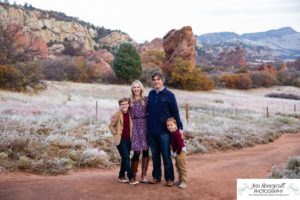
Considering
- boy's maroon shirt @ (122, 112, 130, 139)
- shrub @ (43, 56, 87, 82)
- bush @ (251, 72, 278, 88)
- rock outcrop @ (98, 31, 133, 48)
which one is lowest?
boy's maroon shirt @ (122, 112, 130, 139)

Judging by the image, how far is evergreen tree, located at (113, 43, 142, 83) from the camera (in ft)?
175

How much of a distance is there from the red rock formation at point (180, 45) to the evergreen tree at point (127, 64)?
268 inches

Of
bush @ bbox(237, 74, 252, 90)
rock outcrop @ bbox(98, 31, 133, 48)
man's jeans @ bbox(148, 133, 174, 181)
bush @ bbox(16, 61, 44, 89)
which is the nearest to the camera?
man's jeans @ bbox(148, 133, 174, 181)

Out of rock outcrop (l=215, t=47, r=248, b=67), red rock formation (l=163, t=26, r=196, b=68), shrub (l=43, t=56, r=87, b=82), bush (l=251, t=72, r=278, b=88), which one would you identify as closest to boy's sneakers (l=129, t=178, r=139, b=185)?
shrub (l=43, t=56, r=87, b=82)

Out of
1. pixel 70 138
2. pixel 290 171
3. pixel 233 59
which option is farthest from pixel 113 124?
pixel 233 59

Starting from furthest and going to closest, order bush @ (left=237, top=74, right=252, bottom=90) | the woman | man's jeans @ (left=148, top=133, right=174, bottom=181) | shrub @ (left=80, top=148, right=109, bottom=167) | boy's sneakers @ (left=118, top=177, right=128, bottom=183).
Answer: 1. bush @ (left=237, top=74, right=252, bottom=90)
2. shrub @ (left=80, top=148, right=109, bottom=167)
3. boy's sneakers @ (left=118, top=177, right=128, bottom=183)
4. the woman
5. man's jeans @ (left=148, top=133, right=174, bottom=181)

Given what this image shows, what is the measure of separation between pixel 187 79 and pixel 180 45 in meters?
6.94

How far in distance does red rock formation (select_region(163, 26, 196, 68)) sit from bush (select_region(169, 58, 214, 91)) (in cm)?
242

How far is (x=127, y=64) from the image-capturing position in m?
53.4

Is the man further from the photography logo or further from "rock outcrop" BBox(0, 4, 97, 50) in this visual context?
"rock outcrop" BBox(0, 4, 97, 50)

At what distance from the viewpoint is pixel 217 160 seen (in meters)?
14.7

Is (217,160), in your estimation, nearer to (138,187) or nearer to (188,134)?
(188,134)

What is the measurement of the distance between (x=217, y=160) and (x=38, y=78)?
69.1ft

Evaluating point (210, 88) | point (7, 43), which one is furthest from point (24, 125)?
point (210, 88)
